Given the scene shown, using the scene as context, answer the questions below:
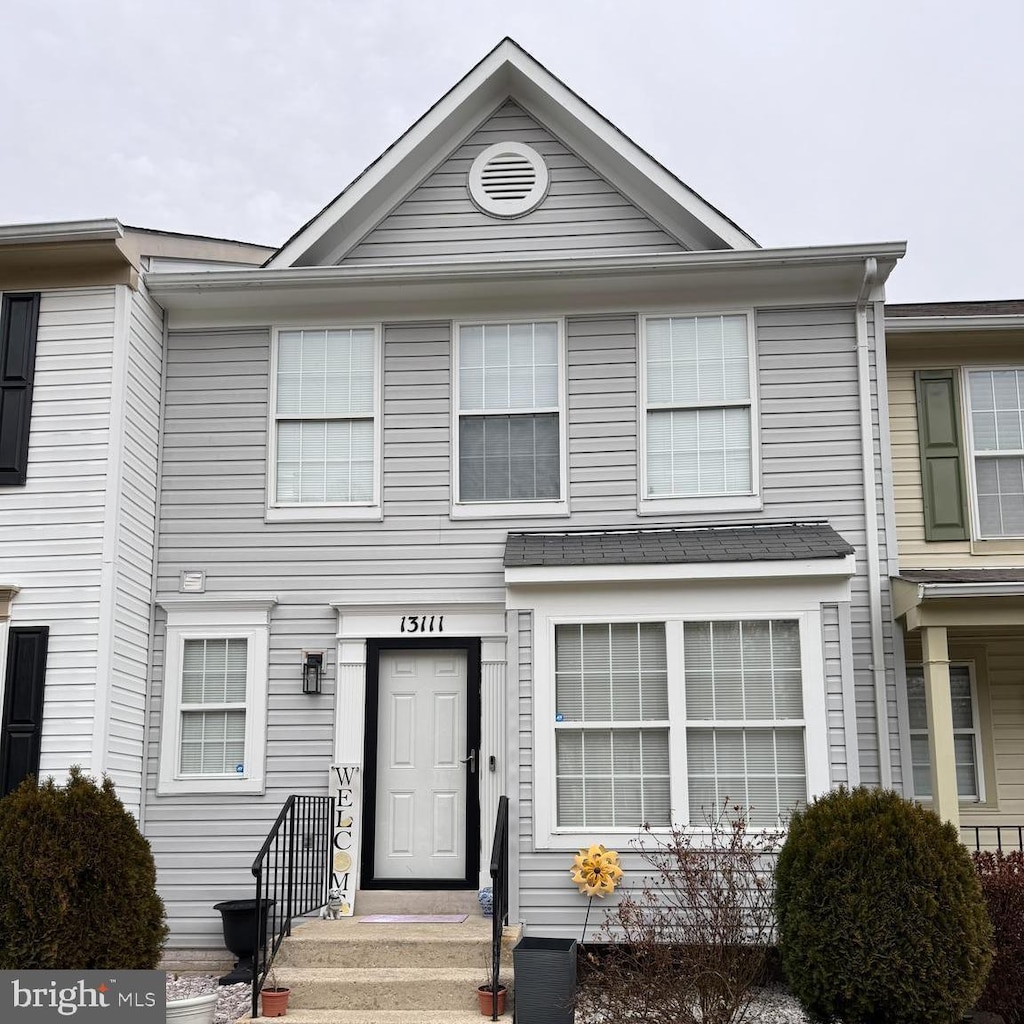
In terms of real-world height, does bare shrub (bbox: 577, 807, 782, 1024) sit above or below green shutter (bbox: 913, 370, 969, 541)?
below

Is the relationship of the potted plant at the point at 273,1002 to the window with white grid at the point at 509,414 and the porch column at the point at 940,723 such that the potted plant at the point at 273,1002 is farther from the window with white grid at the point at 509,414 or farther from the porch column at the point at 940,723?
the porch column at the point at 940,723

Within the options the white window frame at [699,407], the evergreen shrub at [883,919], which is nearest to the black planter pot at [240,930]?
the evergreen shrub at [883,919]

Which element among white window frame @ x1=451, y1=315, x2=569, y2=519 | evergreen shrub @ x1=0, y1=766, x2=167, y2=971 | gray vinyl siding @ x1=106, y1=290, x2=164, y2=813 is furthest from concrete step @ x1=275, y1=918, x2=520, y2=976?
white window frame @ x1=451, y1=315, x2=569, y2=519

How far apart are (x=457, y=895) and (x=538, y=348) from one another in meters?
4.43

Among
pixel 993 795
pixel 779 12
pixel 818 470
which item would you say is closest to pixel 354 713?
pixel 818 470

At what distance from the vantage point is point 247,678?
955 centimetres

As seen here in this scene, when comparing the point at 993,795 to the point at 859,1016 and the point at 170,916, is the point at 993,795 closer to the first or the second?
the point at 859,1016

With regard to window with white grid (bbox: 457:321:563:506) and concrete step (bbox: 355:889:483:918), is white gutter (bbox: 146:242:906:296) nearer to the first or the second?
window with white grid (bbox: 457:321:563:506)

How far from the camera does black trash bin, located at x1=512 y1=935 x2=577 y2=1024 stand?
703 centimetres

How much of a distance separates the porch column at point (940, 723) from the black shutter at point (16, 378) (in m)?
7.03

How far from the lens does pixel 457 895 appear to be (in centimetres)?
898

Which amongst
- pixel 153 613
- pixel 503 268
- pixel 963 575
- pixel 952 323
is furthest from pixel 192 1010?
pixel 952 323

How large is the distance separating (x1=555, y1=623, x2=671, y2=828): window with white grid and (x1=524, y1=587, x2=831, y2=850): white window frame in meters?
0.07

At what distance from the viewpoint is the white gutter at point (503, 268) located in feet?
30.6
